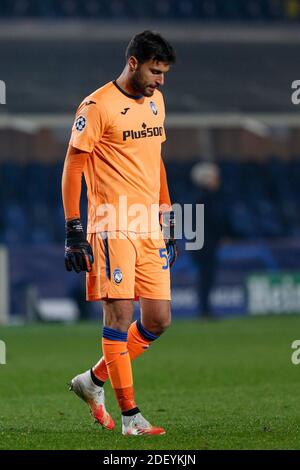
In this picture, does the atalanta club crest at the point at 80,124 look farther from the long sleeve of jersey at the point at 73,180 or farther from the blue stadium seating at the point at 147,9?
the blue stadium seating at the point at 147,9

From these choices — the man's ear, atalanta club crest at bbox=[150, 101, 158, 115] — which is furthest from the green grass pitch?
the man's ear

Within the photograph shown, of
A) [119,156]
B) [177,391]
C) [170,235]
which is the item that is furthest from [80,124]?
[177,391]

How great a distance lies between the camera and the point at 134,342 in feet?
25.2

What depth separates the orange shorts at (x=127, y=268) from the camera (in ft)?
23.7

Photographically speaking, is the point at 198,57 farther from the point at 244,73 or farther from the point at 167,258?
the point at 167,258

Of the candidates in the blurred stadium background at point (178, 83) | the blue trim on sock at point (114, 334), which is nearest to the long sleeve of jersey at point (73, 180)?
the blue trim on sock at point (114, 334)

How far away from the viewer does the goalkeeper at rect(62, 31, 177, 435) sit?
7.20m

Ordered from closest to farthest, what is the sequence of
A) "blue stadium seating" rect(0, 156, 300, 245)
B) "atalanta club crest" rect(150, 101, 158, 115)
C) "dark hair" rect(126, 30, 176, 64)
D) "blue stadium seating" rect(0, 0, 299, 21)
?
"dark hair" rect(126, 30, 176, 64) → "atalanta club crest" rect(150, 101, 158, 115) → "blue stadium seating" rect(0, 0, 299, 21) → "blue stadium seating" rect(0, 156, 300, 245)

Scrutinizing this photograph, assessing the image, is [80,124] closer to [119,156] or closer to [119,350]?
[119,156]

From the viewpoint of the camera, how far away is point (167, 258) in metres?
7.59

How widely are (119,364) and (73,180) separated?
1085 mm

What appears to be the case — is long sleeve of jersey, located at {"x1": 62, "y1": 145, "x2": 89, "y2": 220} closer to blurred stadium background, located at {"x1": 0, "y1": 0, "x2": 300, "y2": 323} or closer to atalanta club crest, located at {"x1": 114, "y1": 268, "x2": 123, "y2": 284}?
atalanta club crest, located at {"x1": 114, "y1": 268, "x2": 123, "y2": 284}

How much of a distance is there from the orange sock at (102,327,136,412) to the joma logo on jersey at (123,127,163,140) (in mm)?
1123
